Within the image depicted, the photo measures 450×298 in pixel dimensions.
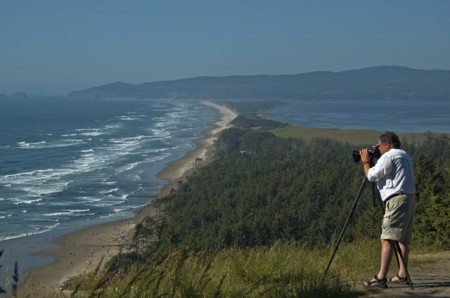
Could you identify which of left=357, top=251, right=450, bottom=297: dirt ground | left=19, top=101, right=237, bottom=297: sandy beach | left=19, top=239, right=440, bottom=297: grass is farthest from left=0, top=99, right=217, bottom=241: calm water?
left=357, top=251, right=450, bottom=297: dirt ground

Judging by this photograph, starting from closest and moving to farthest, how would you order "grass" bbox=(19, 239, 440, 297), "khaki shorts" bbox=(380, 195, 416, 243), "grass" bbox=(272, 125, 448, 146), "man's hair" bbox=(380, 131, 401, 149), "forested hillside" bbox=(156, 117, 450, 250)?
"grass" bbox=(19, 239, 440, 297) < "khaki shorts" bbox=(380, 195, 416, 243) < "man's hair" bbox=(380, 131, 401, 149) < "forested hillside" bbox=(156, 117, 450, 250) < "grass" bbox=(272, 125, 448, 146)

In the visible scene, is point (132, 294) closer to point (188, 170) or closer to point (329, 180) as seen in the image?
point (329, 180)

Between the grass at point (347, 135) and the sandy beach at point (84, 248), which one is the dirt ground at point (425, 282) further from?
the grass at point (347, 135)

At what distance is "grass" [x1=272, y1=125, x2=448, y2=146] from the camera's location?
79250 mm

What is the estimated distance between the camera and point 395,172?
532cm

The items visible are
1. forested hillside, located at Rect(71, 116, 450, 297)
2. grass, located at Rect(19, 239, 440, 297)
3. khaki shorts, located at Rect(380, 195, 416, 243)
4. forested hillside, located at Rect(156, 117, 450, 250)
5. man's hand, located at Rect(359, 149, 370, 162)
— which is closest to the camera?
grass, located at Rect(19, 239, 440, 297)

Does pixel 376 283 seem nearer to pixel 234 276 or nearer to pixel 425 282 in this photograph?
pixel 425 282

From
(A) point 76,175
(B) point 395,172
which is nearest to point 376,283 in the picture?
(B) point 395,172

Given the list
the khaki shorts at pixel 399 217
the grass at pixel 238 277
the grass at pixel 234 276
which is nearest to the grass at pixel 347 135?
the grass at pixel 234 276

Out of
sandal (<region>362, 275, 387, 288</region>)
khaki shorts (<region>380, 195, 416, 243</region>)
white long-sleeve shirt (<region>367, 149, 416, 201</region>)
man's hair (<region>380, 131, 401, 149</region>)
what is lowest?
sandal (<region>362, 275, 387, 288</region>)

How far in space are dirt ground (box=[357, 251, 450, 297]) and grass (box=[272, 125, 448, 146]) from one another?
231 feet

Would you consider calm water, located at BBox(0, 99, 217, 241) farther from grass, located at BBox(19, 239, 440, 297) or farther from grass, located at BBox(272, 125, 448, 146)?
grass, located at BBox(19, 239, 440, 297)

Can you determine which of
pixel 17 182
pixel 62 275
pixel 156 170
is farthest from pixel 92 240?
pixel 156 170

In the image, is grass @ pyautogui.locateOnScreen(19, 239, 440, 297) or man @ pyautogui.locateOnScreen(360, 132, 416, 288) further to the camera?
man @ pyautogui.locateOnScreen(360, 132, 416, 288)
